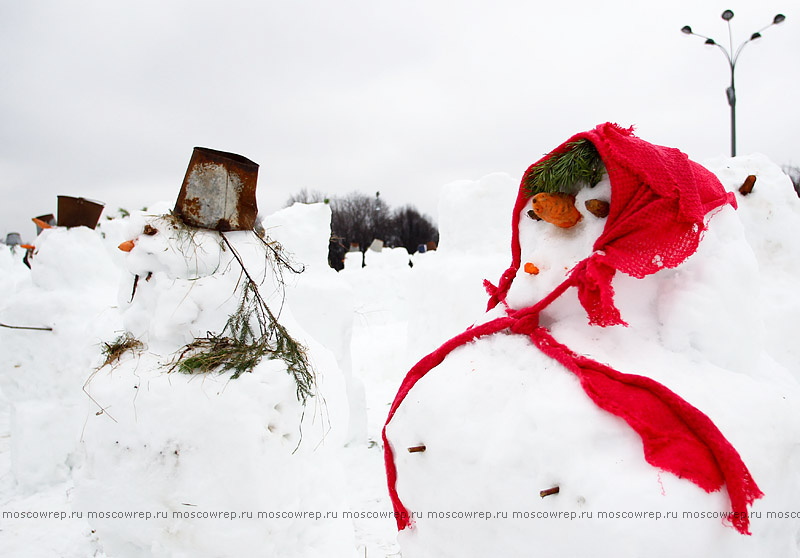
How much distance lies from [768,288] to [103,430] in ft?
15.1

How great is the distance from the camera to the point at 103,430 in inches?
96.9

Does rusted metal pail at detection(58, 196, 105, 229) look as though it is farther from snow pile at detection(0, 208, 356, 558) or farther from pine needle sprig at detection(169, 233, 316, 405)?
pine needle sprig at detection(169, 233, 316, 405)

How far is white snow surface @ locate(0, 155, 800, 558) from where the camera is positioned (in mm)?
1348

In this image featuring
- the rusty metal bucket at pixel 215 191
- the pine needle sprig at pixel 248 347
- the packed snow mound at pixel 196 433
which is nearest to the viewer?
the packed snow mound at pixel 196 433

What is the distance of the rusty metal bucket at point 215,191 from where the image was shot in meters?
2.67

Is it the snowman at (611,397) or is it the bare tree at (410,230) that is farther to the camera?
the bare tree at (410,230)

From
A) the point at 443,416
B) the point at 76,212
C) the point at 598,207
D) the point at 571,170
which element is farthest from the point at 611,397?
the point at 76,212

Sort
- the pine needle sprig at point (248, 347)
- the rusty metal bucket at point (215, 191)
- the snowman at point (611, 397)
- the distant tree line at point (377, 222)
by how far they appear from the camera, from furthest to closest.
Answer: the distant tree line at point (377, 222)
the rusty metal bucket at point (215, 191)
the pine needle sprig at point (248, 347)
the snowman at point (611, 397)

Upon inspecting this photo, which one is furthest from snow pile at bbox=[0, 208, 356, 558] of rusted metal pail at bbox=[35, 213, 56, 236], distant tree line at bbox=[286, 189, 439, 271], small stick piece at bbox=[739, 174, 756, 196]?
distant tree line at bbox=[286, 189, 439, 271]

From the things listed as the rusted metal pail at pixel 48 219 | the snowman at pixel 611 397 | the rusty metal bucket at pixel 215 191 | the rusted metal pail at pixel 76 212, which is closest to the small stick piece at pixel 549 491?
the snowman at pixel 611 397

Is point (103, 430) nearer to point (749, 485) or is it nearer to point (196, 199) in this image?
point (196, 199)

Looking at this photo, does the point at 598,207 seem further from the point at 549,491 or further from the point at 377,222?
the point at 377,222

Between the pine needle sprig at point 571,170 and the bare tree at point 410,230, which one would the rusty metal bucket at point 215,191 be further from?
the bare tree at point 410,230

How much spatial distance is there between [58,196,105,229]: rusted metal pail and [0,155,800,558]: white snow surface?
1.01 metres
